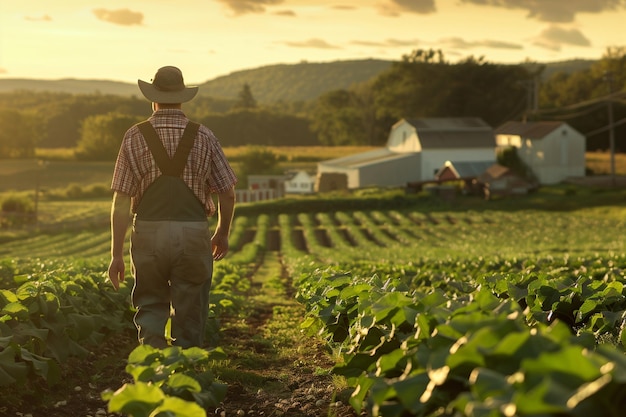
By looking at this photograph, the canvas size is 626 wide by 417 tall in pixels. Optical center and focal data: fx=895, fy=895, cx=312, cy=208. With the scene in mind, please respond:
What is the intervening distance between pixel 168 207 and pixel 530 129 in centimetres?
7057

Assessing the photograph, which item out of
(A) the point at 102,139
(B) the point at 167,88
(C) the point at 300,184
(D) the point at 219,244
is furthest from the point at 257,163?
(B) the point at 167,88

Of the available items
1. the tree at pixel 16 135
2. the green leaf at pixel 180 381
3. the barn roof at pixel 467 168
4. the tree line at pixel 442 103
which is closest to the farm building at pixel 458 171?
the barn roof at pixel 467 168

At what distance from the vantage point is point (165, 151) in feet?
23.6

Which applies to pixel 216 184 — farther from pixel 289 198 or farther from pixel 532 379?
pixel 289 198

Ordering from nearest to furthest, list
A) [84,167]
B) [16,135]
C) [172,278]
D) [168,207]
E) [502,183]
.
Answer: [168,207]
[172,278]
[502,183]
[84,167]
[16,135]

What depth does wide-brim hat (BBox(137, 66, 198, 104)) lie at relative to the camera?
23.9 feet

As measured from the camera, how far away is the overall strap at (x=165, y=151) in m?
7.16

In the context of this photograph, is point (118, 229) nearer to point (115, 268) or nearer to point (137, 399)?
point (115, 268)

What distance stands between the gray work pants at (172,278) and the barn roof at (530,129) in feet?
221

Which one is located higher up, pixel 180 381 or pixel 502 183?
pixel 180 381

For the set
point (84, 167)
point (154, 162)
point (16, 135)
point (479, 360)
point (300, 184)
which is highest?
point (16, 135)

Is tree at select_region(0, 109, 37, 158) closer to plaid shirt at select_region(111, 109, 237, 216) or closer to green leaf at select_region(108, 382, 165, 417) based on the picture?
plaid shirt at select_region(111, 109, 237, 216)

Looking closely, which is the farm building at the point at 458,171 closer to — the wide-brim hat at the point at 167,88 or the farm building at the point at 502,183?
the farm building at the point at 502,183

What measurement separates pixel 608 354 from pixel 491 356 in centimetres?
57
